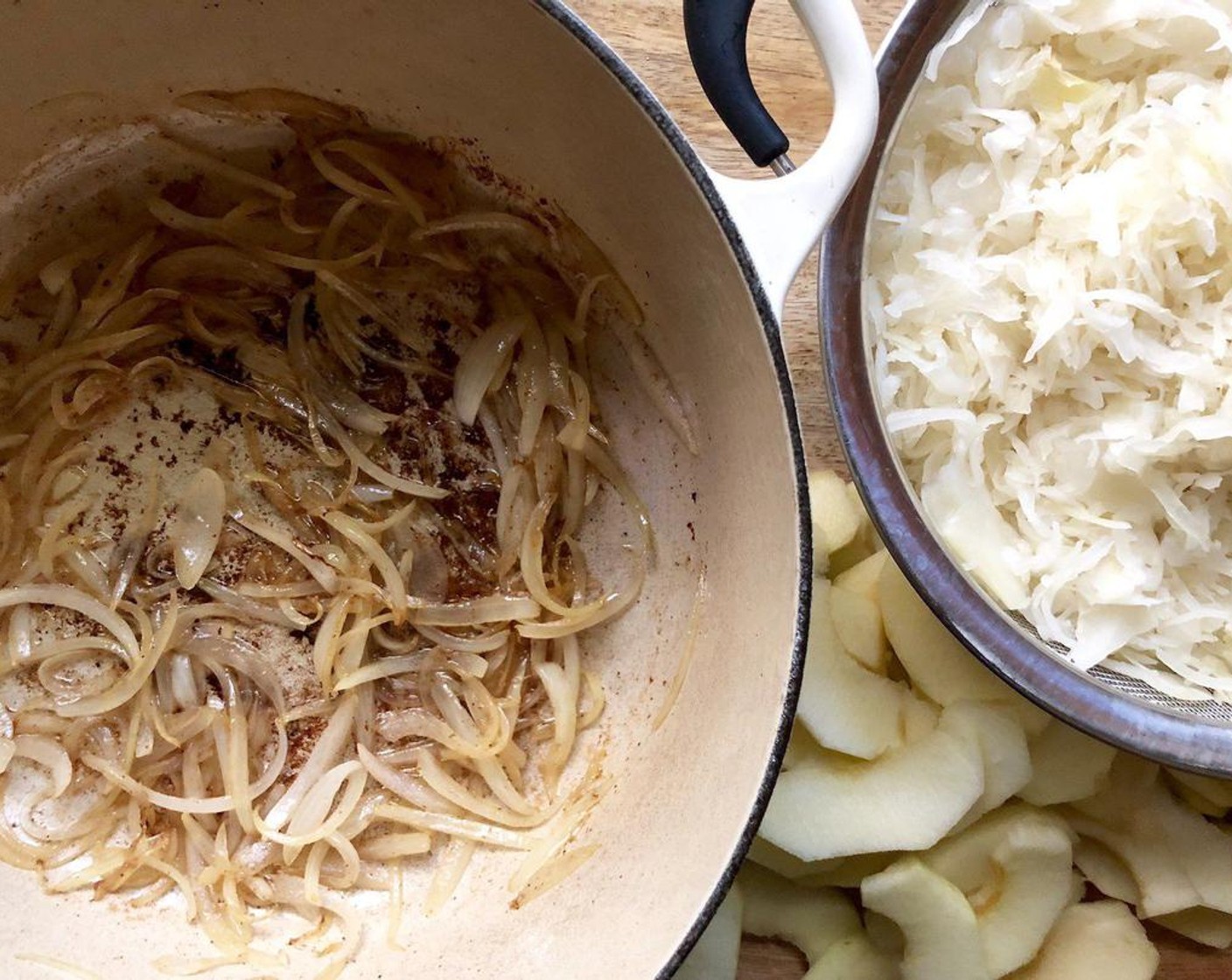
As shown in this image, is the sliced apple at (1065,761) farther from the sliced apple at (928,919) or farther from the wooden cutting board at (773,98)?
the wooden cutting board at (773,98)

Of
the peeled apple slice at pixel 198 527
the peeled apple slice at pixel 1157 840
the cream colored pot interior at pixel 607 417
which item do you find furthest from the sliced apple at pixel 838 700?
the peeled apple slice at pixel 198 527

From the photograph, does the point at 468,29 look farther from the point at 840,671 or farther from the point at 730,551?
the point at 840,671

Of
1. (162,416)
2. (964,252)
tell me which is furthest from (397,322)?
(964,252)

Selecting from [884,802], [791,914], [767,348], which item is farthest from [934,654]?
[767,348]

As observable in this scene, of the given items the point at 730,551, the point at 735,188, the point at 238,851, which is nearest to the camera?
the point at 735,188

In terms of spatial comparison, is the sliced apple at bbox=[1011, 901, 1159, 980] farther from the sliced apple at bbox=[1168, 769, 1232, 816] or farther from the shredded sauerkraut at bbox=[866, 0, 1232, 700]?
the shredded sauerkraut at bbox=[866, 0, 1232, 700]

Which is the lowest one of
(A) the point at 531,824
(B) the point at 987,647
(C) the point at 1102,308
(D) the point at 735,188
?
(A) the point at 531,824
